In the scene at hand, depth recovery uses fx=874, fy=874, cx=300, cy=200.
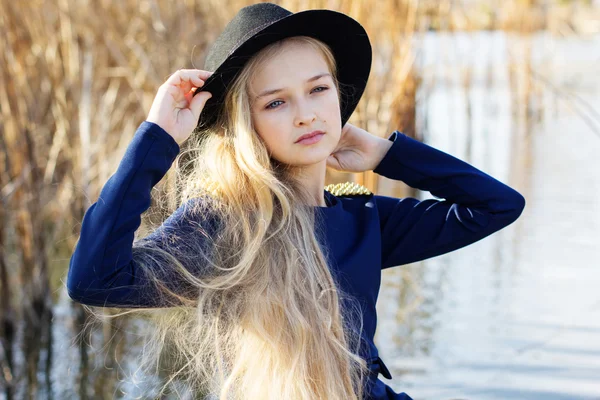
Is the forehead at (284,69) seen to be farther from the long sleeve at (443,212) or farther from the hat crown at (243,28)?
the long sleeve at (443,212)

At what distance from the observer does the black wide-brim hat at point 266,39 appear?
1.59m

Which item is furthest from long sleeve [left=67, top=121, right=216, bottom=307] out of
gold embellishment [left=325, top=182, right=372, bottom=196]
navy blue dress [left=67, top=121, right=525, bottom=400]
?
gold embellishment [left=325, top=182, right=372, bottom=196]

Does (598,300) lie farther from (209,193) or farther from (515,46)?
(515,46)

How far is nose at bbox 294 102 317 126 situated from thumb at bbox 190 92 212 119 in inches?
6.7

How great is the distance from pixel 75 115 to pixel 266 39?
2.56 meters

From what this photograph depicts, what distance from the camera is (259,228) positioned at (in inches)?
62.2

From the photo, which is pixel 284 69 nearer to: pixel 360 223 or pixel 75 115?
pixel 360 223

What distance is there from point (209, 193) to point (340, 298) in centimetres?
31

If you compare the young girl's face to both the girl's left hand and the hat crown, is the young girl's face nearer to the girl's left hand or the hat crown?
the hat crown

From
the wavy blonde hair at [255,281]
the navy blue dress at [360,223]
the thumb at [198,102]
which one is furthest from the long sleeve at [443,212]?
the thumb at [198,102]

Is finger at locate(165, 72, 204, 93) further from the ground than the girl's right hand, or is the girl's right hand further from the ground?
finger at locate(165, 72, 204, 93)

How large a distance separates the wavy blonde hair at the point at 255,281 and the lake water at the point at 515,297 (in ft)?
2.72

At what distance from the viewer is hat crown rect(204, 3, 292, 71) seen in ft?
5.28

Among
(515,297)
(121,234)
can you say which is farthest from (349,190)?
(515,297)
